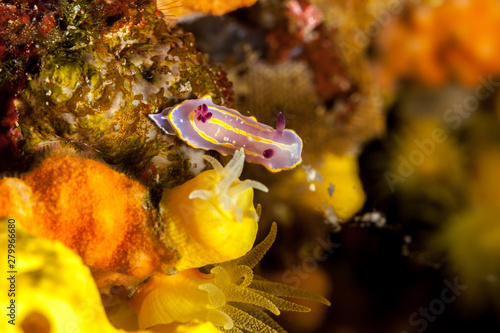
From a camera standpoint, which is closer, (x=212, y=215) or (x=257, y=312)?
(x=212, y=215)

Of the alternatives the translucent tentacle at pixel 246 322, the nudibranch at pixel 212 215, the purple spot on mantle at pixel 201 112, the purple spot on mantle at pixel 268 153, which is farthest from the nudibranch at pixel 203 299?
the purple spot on mantle at pixel 201 112

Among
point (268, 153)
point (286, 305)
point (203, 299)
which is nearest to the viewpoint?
point (203, 299)

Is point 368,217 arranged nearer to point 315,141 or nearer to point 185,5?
point 315,141

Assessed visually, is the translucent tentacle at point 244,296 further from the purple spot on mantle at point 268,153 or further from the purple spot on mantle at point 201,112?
the purple spot on mantle at point 201,112

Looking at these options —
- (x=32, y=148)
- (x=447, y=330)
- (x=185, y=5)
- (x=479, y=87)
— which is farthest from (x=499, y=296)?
(x=32, y=148)

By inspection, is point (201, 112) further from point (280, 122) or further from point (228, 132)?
point (280, 122)

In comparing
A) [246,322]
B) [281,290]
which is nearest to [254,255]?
[281,290]

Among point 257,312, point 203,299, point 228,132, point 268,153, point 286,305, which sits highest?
point 228,132

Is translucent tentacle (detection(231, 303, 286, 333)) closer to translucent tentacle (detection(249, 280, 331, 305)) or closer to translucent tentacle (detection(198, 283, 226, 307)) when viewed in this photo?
translucent tentacle (detection(249, 280, 331, 305))
